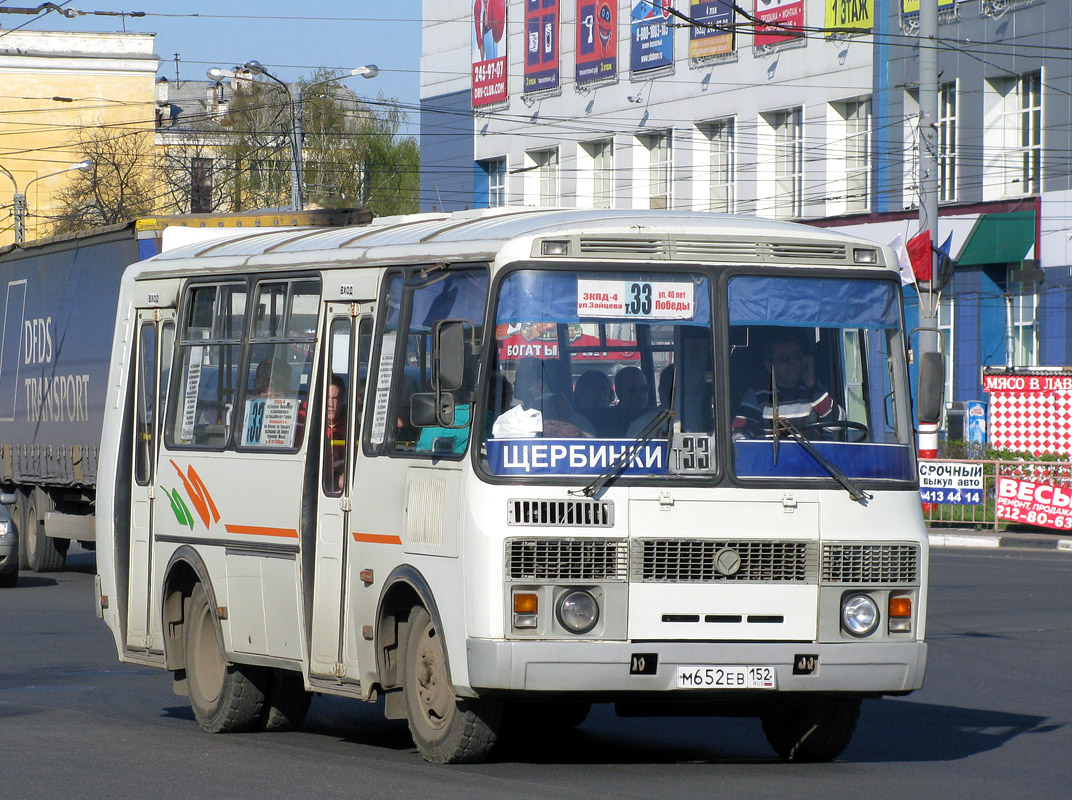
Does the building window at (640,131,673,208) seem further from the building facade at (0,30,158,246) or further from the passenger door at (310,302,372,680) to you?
the passenger door at (310,302,372,680)

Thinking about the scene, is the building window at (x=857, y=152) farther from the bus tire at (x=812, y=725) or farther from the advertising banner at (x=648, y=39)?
the bus tire at (x=812, y=725)

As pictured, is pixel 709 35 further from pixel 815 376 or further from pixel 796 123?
pixel 815 376

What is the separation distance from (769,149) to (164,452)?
3703 centimetres

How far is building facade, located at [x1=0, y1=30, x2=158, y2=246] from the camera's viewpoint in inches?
2970

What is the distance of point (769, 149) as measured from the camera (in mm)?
47000

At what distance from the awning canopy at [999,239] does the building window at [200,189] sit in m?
23.7

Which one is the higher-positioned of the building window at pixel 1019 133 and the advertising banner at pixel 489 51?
the advertising banner at pixel 489 51

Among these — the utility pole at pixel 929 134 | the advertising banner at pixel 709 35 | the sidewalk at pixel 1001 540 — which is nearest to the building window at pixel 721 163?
the advertising banner at pixel 709 35

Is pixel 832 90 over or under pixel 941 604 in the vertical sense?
over

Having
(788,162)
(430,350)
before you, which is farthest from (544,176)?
(430,350)

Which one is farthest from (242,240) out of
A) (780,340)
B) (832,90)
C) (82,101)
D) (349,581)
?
(82,101)

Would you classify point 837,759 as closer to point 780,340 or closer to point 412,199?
point 780,340

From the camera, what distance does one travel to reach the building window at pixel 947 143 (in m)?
41.2

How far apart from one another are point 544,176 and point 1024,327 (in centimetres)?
1954
